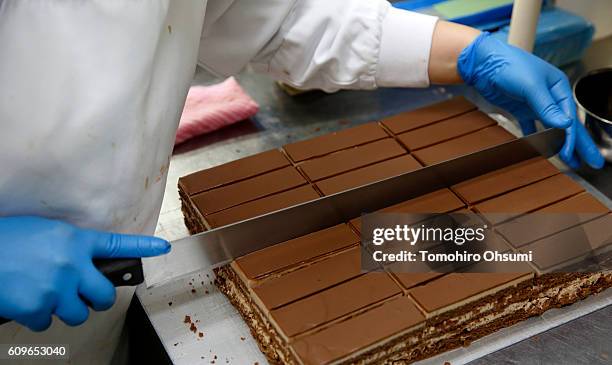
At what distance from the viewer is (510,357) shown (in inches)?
75.0

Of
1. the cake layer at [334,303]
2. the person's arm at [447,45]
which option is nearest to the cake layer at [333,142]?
the person's arm at [447,45]

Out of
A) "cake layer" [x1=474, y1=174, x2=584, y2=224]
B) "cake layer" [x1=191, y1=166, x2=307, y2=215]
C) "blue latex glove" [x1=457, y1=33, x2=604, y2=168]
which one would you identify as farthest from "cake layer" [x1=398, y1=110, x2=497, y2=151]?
"cake layer" [x1=191, y1=166, x2=307, y2=215]

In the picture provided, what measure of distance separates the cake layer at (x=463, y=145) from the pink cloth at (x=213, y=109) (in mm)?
876

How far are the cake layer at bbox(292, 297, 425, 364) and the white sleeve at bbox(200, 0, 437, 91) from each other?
0.90m

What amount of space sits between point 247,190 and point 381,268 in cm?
54

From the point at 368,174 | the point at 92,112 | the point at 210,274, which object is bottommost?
the point at 210,274

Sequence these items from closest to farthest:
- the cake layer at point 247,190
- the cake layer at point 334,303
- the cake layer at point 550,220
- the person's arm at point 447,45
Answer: the cake layer at point 334,303 → the cake layer at point 550,220 → the cake layer at point 247,190 → the person's arm at point 447,45

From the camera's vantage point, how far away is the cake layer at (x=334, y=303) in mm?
1787

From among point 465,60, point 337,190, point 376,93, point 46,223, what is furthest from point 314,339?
point 376,93

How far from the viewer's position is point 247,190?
2209 mm

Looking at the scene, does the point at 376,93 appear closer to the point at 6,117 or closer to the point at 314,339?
the point at 314,339

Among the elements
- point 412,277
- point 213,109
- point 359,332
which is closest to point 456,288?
point 412,277

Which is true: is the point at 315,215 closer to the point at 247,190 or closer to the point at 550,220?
the point at 247,190

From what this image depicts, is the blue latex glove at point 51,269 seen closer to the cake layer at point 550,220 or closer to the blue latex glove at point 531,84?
the cake layer at point 550,220
